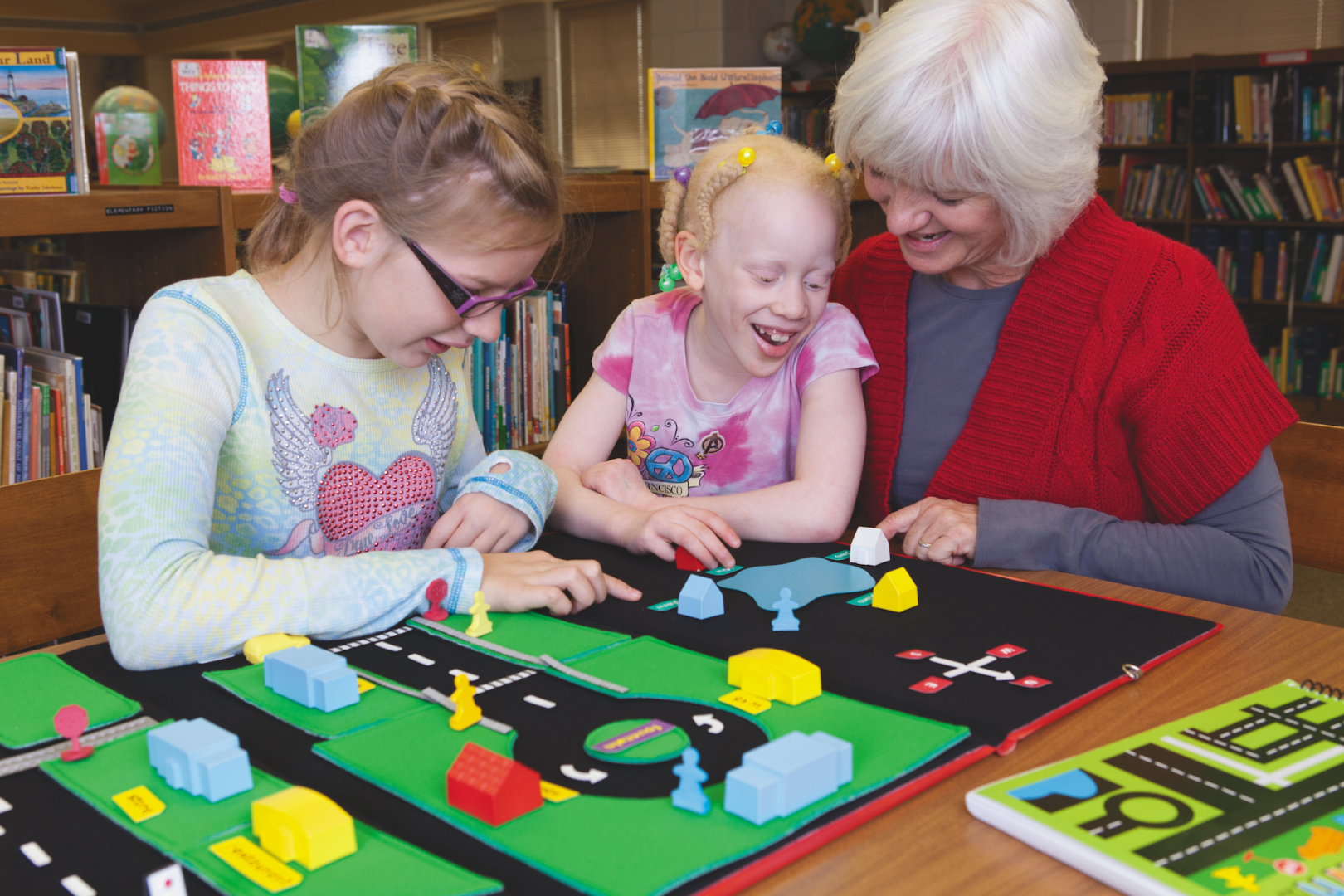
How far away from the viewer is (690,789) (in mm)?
654

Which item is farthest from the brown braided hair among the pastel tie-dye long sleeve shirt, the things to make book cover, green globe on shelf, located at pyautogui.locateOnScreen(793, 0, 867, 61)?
green globe on shelf, located at pyautogui.locateOnScreen(793, 0, 867, 61)

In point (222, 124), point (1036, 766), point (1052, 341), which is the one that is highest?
point (222, 124)

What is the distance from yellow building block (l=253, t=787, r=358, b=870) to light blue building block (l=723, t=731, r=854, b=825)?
0.73 feet

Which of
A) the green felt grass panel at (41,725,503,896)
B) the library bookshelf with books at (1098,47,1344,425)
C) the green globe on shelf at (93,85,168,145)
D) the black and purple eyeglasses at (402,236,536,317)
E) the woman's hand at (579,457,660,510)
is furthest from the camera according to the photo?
the library bookshelf with books at (1098,47,1344,425)

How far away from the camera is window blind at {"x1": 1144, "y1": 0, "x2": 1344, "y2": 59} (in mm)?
5668

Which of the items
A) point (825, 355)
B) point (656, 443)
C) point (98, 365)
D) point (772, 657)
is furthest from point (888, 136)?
point (98, 365)

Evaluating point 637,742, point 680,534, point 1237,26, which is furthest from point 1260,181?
point 637,742

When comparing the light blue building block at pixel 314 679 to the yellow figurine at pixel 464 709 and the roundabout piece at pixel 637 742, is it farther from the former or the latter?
the roundabout piece at pixel 637 742

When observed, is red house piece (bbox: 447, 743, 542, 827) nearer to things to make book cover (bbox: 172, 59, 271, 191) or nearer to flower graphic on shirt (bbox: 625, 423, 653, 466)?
flower graphic on shirt (bbox: 625, 423, 653, 466)

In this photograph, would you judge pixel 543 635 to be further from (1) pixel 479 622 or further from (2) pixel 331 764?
(2) pixel 331 764

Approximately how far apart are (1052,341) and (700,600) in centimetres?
68

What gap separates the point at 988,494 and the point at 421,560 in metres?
0.77

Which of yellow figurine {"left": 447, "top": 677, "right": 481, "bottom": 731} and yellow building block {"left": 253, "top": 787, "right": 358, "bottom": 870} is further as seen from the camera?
yellow figurine {"left": 447, "top": 677, "right": 481, "bottom": 731}

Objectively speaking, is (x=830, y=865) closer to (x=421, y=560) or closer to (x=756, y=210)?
(x=421, y=560)
